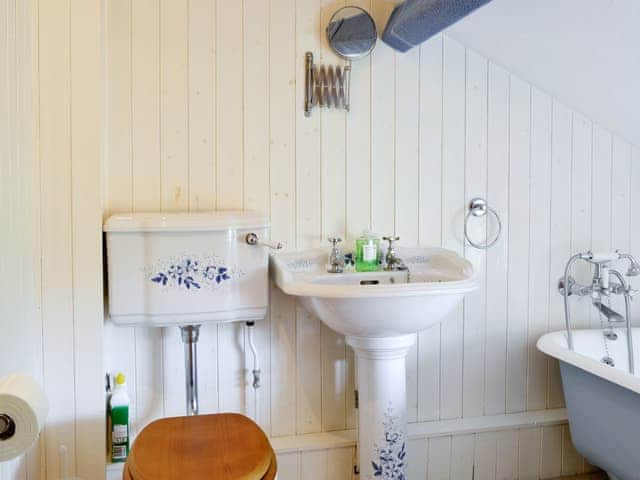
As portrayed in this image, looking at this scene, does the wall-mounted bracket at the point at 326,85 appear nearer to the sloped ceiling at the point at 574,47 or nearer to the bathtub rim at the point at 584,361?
the sloped ceiling at the point at 574,47

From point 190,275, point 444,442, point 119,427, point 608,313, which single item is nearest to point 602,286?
point 608,313

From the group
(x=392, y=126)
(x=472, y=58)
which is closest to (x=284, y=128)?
(x=392, y=126)

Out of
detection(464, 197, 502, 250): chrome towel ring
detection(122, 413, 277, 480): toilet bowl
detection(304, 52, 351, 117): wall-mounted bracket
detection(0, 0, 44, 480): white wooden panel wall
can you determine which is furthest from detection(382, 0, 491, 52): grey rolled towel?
detection(122, 413, 277, 480): toilet bowl

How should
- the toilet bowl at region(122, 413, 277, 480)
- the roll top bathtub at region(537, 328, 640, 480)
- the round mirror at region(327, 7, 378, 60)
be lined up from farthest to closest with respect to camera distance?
the round mirror at region(327, 7, 378, 60)
the roll top bathtub at region(537, 328, 640, 480)
the toilet bowl at region(122, 413, 277, 480)

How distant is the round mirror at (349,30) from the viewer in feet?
6.72

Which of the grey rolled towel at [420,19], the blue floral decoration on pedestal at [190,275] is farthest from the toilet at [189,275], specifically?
the grey rolled towel at [420,19]

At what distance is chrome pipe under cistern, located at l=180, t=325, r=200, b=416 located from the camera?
6.20 ft

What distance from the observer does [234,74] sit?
1993 mm

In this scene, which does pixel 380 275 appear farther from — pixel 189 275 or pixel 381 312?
pixel 189 275

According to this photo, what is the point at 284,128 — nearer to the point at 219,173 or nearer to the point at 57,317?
the point at 219,173

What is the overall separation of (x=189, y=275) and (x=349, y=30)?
1033mm

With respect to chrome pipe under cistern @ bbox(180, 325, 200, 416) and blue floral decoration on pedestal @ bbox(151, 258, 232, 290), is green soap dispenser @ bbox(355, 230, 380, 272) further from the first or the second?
chrome pipe under cistern @ bbox(180, 325, 200, 416)

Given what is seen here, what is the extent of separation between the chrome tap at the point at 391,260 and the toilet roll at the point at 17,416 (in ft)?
4.17

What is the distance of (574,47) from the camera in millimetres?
1985
